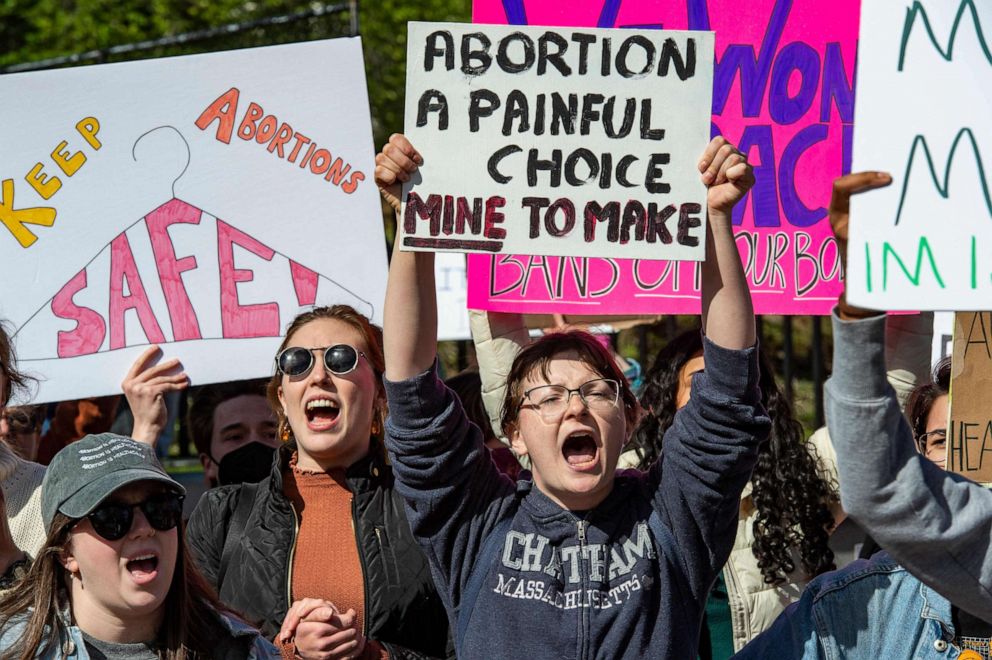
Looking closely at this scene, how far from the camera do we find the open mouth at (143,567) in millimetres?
2648

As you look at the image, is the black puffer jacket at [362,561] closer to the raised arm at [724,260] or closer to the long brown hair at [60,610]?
the long brown hair at [60,610]

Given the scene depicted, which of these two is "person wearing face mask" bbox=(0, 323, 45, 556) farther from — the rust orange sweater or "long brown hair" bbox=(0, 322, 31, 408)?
the rust orange sweater

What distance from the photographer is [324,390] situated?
3.36 m

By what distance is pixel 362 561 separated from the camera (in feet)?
10.4

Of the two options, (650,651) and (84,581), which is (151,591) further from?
(650,651)

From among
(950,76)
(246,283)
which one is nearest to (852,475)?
(950,76)

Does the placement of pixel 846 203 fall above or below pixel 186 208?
below

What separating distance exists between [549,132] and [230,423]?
191 centimetres

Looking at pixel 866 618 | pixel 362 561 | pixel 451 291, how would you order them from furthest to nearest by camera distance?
1. pixel 451 291
2. pixel 362 561
3. pixel 866 618

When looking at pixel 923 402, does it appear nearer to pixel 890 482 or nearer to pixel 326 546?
pixel 890 482

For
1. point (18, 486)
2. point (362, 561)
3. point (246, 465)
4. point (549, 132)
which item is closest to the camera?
point (549, 132)

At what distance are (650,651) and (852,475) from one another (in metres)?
0.75

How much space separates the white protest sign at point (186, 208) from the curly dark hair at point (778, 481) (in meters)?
0.90

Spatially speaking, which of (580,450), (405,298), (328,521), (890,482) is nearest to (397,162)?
(405,298)
